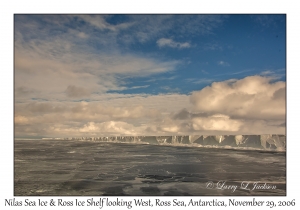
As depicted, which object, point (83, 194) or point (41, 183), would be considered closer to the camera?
point (83, 194)

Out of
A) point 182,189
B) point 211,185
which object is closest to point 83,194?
point 182,189

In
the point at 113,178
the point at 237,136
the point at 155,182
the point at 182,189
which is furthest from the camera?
the point at 237,136

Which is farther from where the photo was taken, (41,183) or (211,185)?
(41,183)

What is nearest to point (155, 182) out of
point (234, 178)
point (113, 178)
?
point (113, 178)

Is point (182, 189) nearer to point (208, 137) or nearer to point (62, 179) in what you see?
point (62, 179)

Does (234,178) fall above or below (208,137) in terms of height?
above

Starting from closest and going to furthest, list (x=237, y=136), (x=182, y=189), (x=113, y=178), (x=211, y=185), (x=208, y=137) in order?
1. (x=182, y=189)
2. (x=211, y=185)
3. (x=113, y=178)
4. (x=237, y=136)
5. (x=208, y=137)

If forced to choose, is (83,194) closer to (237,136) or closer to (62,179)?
(62,179)
